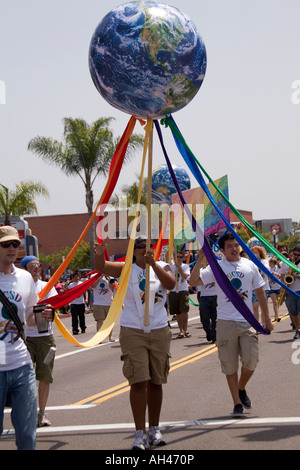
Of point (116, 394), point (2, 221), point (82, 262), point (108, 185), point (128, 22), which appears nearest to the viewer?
point (128, 22)

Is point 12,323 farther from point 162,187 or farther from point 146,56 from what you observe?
point 162,187

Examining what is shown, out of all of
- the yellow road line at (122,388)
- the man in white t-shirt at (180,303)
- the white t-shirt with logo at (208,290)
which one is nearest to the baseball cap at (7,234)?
the yellow road line at (122,388)

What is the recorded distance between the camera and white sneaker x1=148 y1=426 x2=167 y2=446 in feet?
21.3

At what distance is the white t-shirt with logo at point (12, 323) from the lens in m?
5.08

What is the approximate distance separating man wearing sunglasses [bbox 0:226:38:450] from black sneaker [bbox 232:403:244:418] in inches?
123

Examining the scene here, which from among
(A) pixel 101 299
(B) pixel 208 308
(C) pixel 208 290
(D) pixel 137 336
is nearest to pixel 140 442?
(D) pixel 137 336

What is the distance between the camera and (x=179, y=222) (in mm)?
13109

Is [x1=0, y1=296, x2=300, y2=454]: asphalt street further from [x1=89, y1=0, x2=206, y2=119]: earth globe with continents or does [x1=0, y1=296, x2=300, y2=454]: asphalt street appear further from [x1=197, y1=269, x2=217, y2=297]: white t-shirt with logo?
[x1=89, y1=0, x2=206, y2=119]: earth globe with continents

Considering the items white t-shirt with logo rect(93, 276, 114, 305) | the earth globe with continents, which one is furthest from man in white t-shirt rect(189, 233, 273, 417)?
white t-shirt with logo rect(93, 276, 114, 305)

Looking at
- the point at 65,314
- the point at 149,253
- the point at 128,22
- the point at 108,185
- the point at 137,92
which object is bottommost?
the point at 65,314

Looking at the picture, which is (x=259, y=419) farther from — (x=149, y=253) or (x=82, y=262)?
(x=82, y=262)

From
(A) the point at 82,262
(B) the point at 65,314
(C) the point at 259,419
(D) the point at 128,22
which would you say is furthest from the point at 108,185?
(A) the point at 82,262

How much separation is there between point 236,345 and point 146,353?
1.63 m
